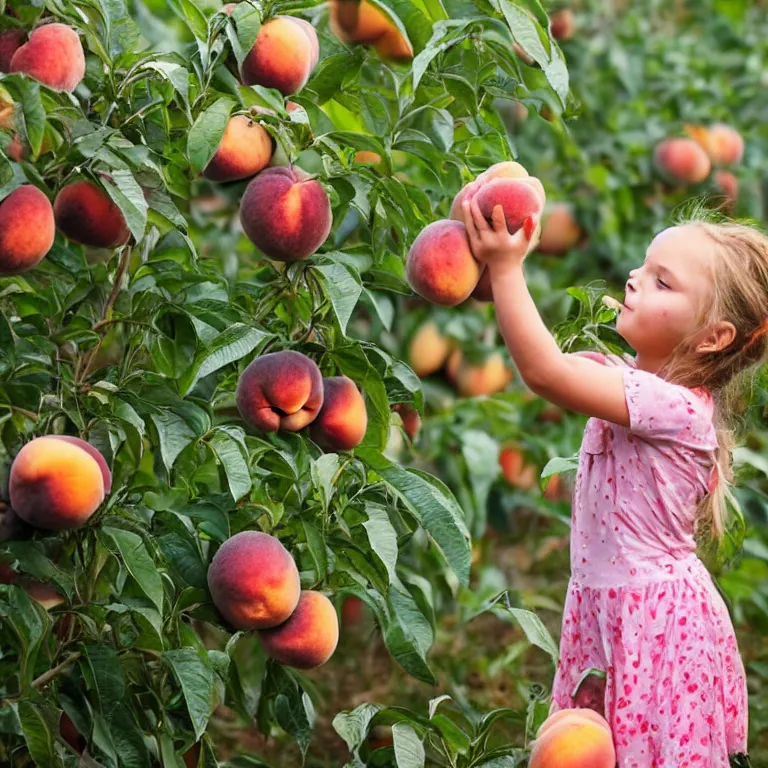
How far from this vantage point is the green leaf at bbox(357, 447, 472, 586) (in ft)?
4.98

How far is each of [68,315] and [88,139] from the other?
0.36m

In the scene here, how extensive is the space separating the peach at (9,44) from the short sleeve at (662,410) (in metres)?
0.86

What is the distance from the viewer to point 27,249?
4.90ft

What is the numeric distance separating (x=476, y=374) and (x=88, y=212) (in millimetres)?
1664

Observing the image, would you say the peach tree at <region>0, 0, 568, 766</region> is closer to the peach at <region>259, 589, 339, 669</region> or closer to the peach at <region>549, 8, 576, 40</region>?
the peach at <region>259, 589, 339, 669</region>

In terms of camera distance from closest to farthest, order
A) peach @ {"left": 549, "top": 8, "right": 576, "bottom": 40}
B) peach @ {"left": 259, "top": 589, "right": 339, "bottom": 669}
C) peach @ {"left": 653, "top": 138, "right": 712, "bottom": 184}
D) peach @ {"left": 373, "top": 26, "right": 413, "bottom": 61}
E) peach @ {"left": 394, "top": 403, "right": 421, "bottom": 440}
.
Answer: peach @ {"left": 259, "top": 589, "right": 339, "bottom": 669} → peach @ {"left": 373, "top": 26, "right": 413, "bottom": 61} → peach @ {"left": 394, "top": 403, "right": 421, "bottom": 440} → peach @ {"left": 653, "top": 138, "right": 712, "bottom": 184} → peach @ {"left": 549, "top": 8, "right": 576, "bottom": 40}

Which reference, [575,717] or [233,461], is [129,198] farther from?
[575,717]

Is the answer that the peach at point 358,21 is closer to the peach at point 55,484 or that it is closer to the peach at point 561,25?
the peach at point 55,484

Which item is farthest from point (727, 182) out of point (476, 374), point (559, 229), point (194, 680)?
point (194, 680)

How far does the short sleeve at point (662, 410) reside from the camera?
1431mm

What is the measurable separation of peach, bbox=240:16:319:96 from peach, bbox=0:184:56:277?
293 mm

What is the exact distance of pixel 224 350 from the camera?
1521 millimetres

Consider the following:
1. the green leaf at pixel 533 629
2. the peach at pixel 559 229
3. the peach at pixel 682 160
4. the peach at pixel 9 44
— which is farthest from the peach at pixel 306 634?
the peach at pixel 682 160

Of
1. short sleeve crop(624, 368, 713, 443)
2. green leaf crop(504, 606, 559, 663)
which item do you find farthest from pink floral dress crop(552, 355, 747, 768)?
green leaf crop(504, 606, 559, 663)
